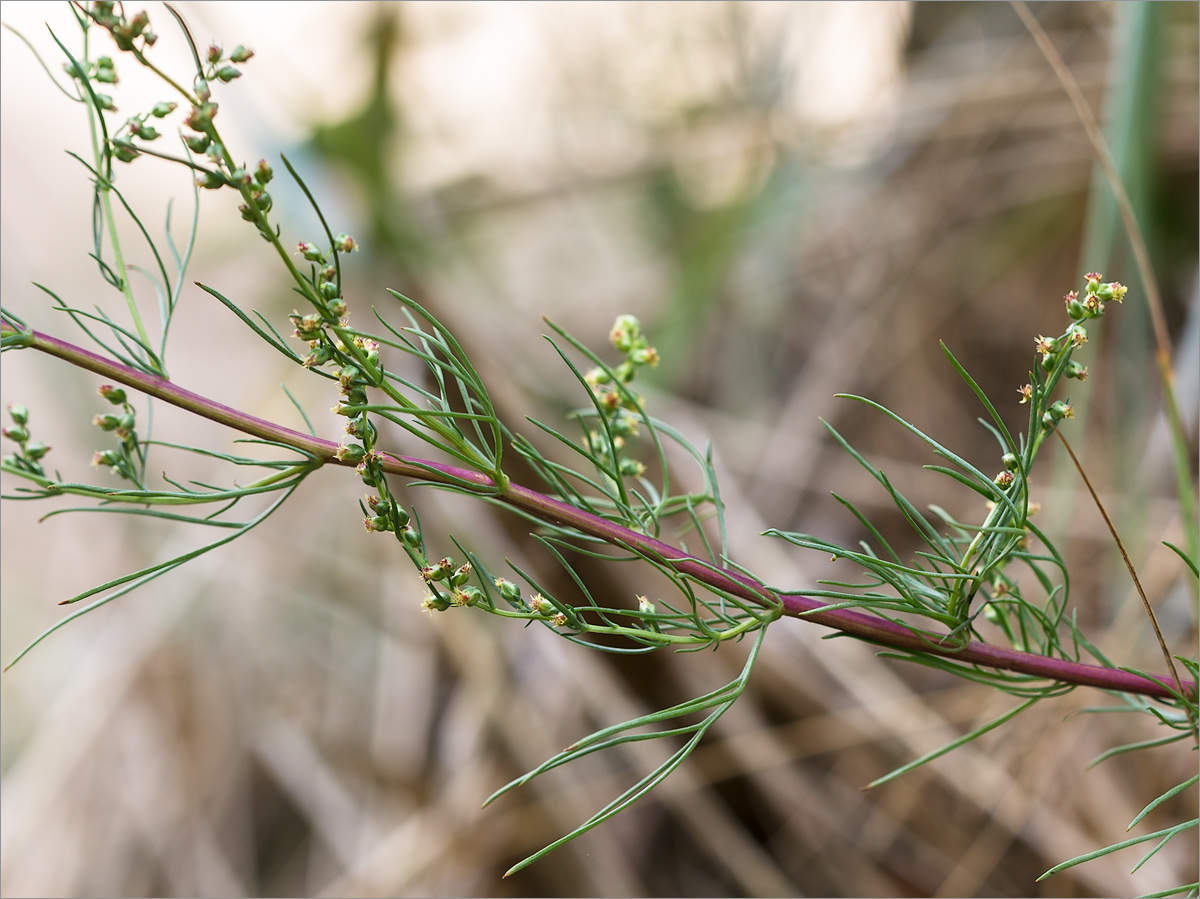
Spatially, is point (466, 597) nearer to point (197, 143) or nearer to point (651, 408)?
point (197, 143)

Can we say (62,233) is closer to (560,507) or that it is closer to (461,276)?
(461,276)

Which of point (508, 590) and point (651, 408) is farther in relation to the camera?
point (651, 408)

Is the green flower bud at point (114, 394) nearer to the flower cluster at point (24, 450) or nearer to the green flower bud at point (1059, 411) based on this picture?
the flower cluster at point (24, 450)

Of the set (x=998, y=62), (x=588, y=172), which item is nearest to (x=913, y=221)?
(x=998, y=62)

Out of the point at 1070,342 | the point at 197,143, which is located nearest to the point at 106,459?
the point at 197,143

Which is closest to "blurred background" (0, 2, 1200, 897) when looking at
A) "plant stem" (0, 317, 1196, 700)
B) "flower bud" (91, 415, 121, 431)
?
"plant stem" (0, 317, 1196, 700)

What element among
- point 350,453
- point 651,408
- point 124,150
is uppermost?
point 651,408

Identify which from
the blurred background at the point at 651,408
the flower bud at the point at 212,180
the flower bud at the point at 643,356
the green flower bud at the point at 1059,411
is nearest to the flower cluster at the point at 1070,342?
the green flower bud at the point at 1059,411
